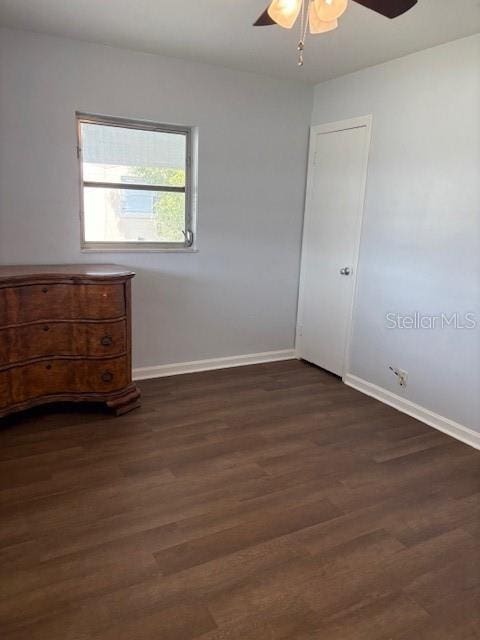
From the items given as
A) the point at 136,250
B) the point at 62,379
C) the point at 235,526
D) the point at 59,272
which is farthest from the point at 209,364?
the point at 235,526

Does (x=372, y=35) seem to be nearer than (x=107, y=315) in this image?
Yes

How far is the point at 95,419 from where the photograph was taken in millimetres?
3148

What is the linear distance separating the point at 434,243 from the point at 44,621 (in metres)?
2.99

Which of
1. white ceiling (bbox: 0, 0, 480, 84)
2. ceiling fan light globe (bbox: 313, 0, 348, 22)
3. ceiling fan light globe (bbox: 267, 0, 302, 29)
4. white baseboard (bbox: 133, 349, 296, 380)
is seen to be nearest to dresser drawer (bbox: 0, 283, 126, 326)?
white baseboard (bbox: 133, 349, 296, 380)

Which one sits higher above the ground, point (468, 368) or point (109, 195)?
point (109, 195)

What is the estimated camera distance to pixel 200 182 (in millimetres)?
3801

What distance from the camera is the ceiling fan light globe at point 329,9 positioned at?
1810mm

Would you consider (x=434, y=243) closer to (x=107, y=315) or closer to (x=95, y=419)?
(x=107, y=315)

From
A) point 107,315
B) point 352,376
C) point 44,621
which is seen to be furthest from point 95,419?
point 352,376

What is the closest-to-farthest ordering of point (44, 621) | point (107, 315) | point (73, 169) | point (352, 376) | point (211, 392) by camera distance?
1. point (44, 621)
2. point (107, 315)
3. point (73, 169)
4. point (211, 392)
5. point (352, 376)

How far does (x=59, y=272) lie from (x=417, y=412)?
269 cm

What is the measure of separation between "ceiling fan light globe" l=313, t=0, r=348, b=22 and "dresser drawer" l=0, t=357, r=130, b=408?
2345 mm

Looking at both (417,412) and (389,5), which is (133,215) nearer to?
(389,5)

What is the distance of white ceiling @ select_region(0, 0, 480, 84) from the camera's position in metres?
2.55
